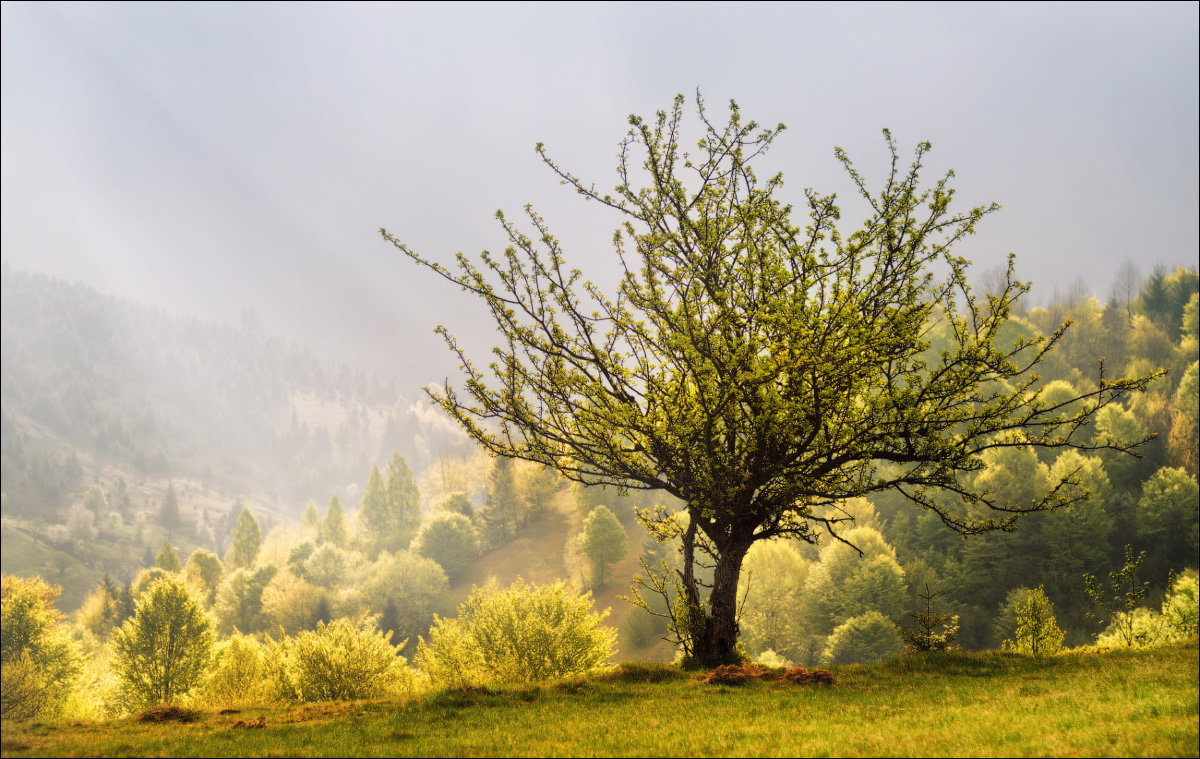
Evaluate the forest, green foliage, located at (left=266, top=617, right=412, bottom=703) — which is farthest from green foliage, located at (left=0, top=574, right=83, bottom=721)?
green foliage, located at (left=266, top=617, right=412, bottom=703)

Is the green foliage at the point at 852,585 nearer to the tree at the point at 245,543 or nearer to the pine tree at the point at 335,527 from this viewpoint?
the pine tree at the point at 335,527

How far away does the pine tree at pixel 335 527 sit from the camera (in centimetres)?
11062

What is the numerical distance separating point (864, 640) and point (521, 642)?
2991 cm

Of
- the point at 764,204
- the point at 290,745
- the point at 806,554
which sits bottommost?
the point at 806,554

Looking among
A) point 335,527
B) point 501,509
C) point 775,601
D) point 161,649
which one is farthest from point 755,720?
point 335,527

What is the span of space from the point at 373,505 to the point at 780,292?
107 metres

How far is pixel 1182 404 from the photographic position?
63.7m

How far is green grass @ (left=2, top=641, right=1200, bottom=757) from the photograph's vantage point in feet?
24.0

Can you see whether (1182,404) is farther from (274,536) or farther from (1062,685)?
(274,536)

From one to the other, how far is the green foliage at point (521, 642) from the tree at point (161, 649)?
1718 cm

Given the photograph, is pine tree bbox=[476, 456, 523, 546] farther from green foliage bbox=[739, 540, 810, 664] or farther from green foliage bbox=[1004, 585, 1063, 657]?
green foliage bbox=[1004, 585, 1063, 657]

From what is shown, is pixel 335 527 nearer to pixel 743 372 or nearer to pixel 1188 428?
pixel 743 372

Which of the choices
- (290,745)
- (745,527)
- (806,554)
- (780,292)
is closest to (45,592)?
(290,745)

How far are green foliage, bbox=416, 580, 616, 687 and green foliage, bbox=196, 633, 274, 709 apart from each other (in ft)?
39.1
